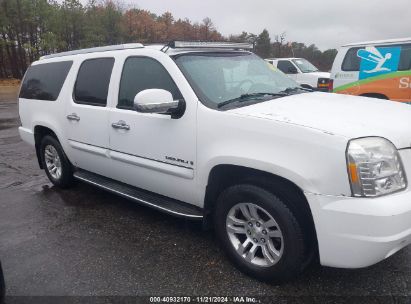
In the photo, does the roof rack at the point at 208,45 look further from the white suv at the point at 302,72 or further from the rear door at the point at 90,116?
the white suv at the point at 302,72

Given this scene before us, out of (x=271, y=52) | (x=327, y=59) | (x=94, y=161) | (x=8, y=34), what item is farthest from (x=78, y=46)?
(x=94, y=161)

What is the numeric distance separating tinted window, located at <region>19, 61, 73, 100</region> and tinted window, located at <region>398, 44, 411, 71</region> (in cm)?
649

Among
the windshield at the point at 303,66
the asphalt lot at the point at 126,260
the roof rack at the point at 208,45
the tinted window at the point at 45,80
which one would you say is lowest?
the asphalt lot at the point at 126,260

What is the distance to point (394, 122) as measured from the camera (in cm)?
259

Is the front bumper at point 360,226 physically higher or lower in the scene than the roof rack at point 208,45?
lower

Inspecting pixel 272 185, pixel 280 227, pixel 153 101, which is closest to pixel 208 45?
pixel 153 101

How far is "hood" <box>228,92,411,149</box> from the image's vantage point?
2.39 meters

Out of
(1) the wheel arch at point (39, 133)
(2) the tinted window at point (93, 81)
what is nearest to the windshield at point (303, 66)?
(1) the wheel arch at point (39, 133)

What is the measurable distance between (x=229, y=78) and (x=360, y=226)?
5.91ft

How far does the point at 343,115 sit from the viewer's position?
2.63 metres

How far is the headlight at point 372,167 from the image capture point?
2.24 metres

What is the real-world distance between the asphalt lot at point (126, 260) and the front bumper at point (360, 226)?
491 mm

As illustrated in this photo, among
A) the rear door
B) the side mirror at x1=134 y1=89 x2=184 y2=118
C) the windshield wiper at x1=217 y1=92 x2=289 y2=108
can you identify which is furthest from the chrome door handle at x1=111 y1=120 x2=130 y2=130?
the windshield wiper at x1=217 y1=92 x2=289 y2=108

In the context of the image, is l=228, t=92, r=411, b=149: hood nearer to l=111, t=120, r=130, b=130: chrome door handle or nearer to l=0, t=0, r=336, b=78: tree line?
l=111, t=120, r=130, b=130: chrome door handle
